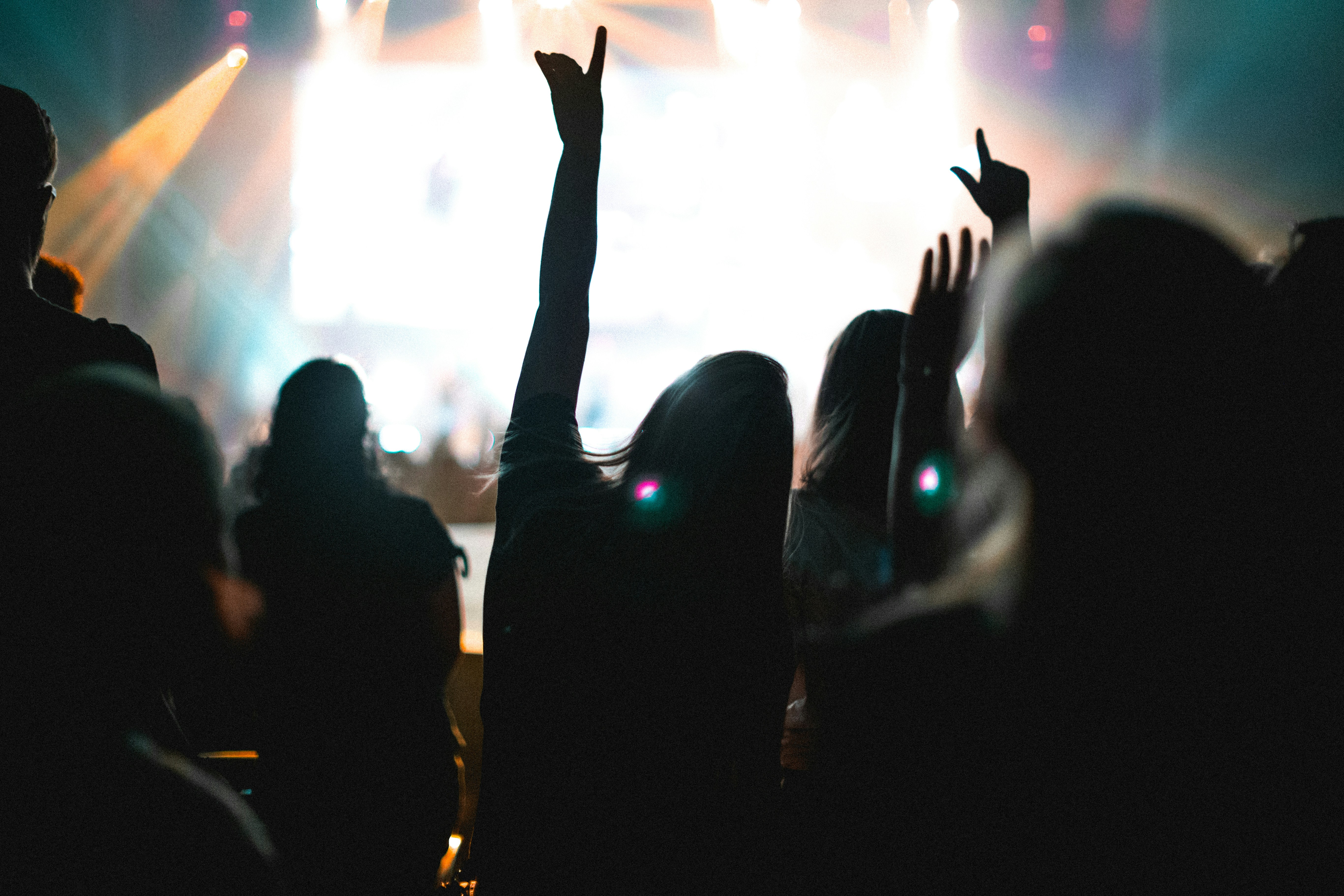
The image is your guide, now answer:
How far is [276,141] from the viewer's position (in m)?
6.43

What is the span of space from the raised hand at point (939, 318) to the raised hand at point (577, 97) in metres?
0.44

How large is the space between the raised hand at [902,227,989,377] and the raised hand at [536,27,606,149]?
17.2 inches

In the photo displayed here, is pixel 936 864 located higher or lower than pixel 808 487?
lower

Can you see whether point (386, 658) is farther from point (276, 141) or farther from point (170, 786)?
point (276, 141)

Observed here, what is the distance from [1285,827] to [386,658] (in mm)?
1257

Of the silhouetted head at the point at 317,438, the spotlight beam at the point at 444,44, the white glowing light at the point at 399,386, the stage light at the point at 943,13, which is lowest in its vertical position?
the white glowing light at the point at 399,386

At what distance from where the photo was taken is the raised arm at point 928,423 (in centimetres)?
80

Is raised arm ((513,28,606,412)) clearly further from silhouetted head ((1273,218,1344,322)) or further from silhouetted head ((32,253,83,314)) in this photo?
silhouetted head ((32,253,83,314))

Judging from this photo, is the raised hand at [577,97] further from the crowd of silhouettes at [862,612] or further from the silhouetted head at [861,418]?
the silhouetted head at [861,418]

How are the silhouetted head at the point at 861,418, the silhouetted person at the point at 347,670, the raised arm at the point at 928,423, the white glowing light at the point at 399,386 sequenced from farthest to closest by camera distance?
the white glowing light at the point at 399,386 < the silhouetted person at the point at 347,670 < the silhouetted head at the point at 861,418 < the raised arm at the point at 928,423

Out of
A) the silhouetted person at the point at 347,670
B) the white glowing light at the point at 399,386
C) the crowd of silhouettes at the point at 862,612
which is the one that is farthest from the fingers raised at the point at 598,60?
the white glowing light at the point at 399,386

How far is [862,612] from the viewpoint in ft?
2.38

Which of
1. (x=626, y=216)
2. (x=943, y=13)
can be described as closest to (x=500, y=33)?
(x=626, y=216)

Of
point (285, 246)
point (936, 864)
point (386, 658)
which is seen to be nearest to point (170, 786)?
point (936, 864)
